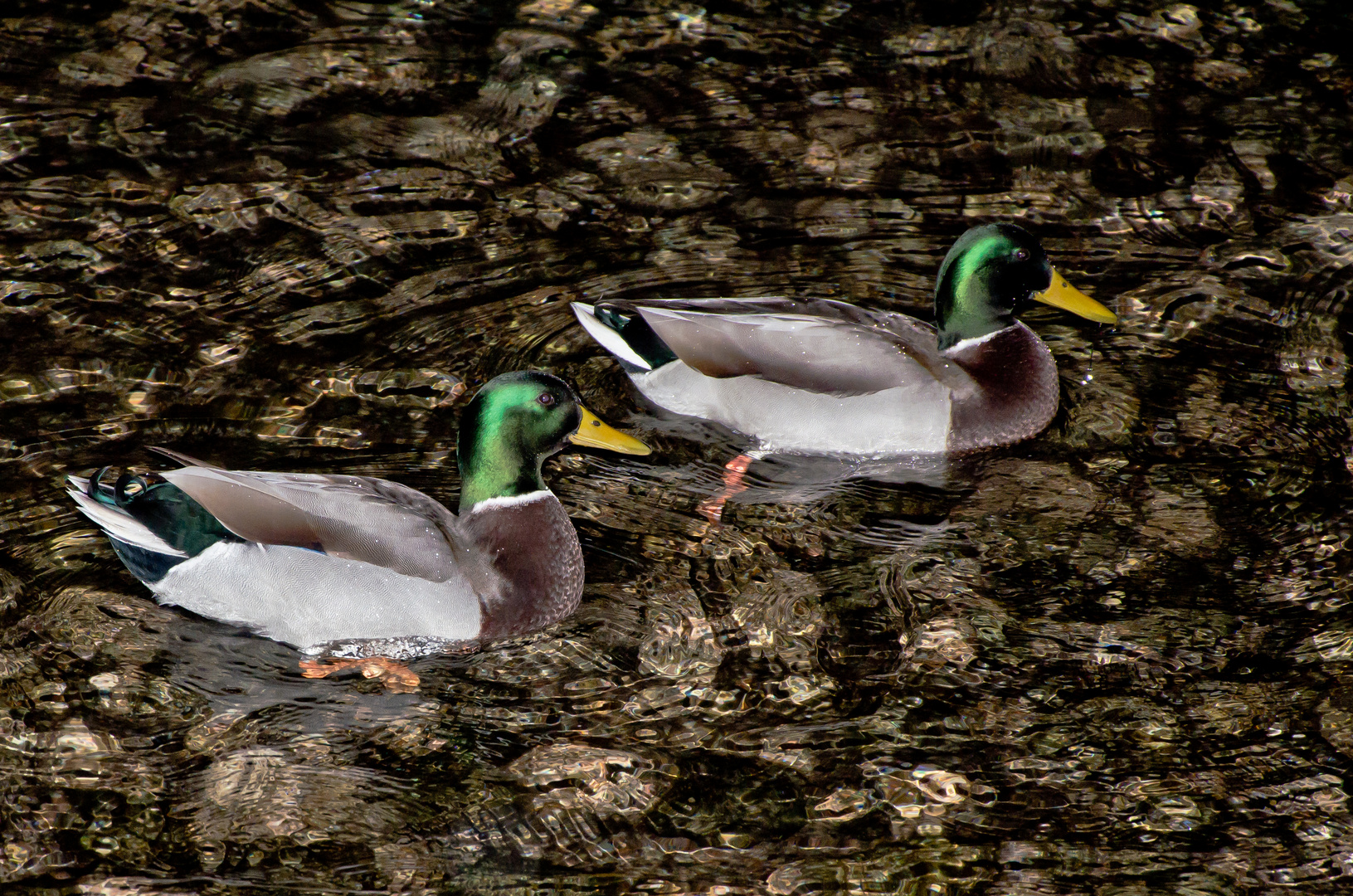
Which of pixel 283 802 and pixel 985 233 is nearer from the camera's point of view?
pixel 283 802

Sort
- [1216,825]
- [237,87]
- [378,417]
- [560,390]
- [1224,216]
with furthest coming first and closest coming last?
[237,87] < [1224,216] < [378,417] < [560,390] < [1216,825]

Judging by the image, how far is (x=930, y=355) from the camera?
6.79 m

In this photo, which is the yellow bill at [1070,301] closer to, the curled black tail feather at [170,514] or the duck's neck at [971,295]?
the duck's neck at [971,295]

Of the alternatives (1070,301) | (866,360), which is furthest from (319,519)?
(1070,301)

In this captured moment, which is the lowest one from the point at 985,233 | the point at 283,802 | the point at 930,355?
the point at 283,802

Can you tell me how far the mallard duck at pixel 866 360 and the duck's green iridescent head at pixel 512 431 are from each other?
46.9 inches

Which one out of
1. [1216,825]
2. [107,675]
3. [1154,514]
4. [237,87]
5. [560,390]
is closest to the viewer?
[1216,825]

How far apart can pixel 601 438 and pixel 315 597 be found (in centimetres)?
126

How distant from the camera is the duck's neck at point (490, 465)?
5.60m

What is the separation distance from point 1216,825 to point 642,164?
5.12 meters

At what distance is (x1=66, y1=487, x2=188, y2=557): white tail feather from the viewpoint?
5297mm

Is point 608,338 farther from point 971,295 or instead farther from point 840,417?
point 971,295

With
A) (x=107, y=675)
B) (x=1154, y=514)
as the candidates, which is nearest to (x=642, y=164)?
(x=1154, y=514)

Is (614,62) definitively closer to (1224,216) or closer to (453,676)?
(1224,216)
